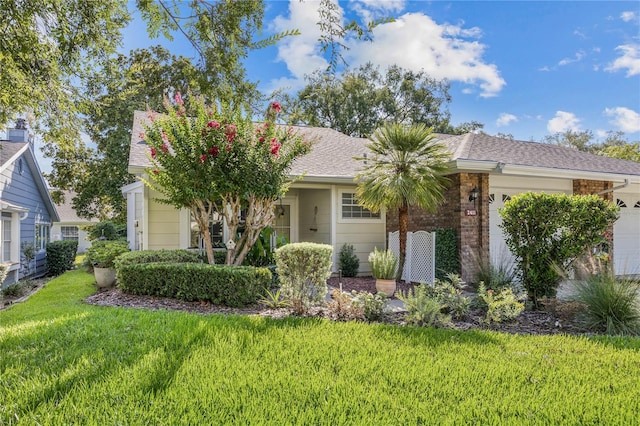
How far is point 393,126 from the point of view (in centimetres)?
882

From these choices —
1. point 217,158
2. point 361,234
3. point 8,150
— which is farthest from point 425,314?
point 8,150

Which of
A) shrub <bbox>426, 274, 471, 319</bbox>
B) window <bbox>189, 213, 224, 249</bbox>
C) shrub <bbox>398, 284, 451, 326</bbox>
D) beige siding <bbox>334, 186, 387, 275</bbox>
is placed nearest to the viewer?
shrub <bbox>398, 284, 451, 326</bbox>

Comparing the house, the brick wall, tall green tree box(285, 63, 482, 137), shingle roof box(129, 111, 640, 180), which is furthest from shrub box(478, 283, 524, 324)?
tall green tree box(285, 63, 482, 137)

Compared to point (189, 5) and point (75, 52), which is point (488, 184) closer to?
point (189, 5)

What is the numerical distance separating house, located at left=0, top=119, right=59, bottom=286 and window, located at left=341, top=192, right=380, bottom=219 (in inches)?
337

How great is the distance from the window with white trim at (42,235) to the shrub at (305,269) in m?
13.8

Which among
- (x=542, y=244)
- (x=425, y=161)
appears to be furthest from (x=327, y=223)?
(x=542, y=244)

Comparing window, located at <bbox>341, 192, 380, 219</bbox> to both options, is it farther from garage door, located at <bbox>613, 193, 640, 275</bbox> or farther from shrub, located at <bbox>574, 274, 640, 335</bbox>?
garage door, located at <bbox>613, 193, 640, 275</bbox>

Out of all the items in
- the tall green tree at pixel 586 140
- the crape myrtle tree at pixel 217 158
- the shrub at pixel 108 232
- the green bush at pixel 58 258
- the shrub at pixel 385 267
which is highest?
the tall green tree at pixel 586 140

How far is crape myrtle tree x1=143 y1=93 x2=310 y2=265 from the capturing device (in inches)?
283

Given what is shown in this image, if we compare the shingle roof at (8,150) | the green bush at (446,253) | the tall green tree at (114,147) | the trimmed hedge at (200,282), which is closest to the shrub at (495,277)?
the green bush at (446,253)

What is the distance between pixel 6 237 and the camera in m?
12.2

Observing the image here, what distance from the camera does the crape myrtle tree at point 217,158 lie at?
7184 mm

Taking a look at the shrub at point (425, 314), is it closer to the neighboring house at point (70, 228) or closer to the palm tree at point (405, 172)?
the palm tree at point (405, 172)
